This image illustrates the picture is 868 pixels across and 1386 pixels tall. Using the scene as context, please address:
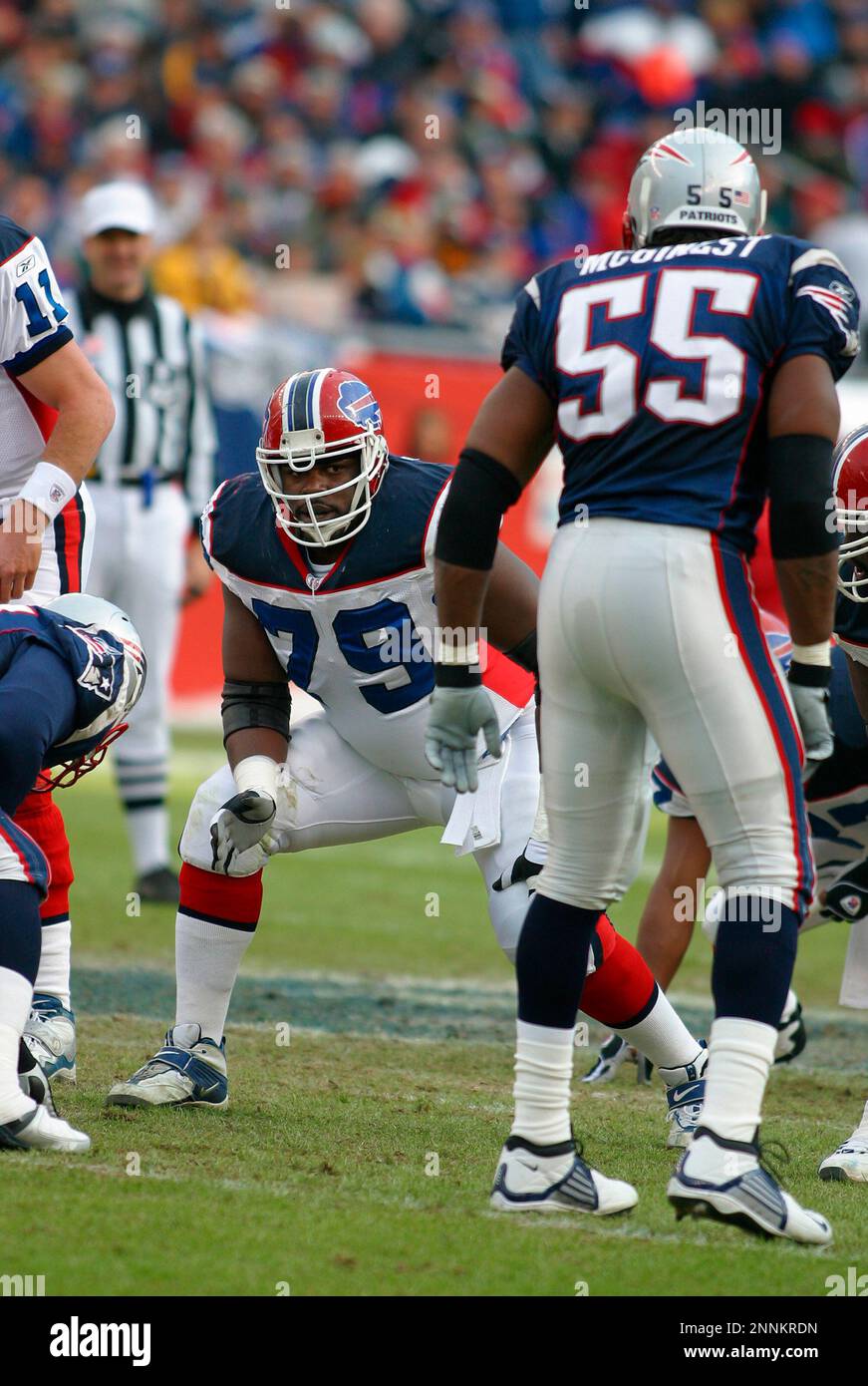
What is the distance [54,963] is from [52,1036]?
19cm

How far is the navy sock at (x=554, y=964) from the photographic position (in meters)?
3.05

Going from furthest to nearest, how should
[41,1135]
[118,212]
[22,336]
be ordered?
[118,212] → [22,336] → [41,1135]

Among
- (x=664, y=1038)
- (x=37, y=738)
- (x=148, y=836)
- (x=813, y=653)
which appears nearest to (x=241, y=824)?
(x=37, y=738)

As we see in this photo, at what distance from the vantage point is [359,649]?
3.83 m

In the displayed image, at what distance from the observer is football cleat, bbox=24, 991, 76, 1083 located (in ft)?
12.6

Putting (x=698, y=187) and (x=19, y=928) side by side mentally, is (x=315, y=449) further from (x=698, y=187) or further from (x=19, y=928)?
(x=19, y=928)

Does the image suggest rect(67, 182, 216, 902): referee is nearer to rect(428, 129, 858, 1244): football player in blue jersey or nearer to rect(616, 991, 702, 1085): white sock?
rect(616, 991, 702, 1085): white sock

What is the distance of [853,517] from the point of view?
370cm

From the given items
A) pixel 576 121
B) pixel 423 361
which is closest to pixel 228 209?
pixel 423 361

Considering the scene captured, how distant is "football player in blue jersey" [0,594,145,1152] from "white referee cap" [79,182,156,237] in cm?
316

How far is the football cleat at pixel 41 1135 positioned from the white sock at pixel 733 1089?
1.09 meters

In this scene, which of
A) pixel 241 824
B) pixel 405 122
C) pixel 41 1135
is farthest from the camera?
pixel 405 122

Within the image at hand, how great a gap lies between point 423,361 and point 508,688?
26.6ft
